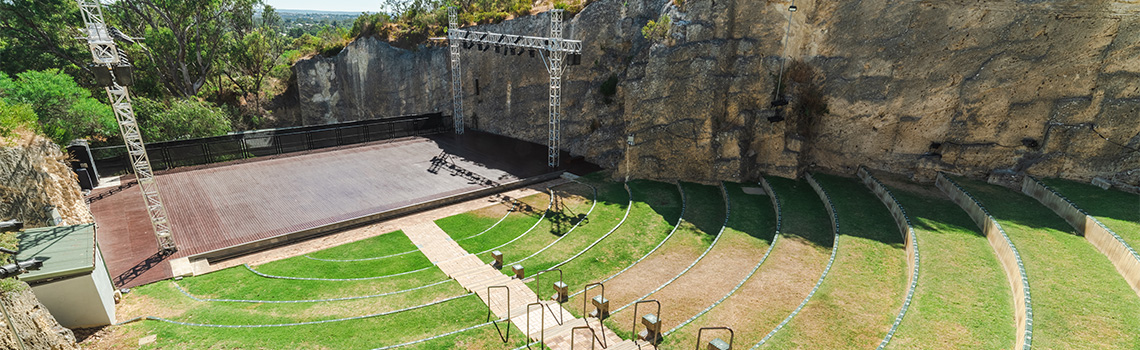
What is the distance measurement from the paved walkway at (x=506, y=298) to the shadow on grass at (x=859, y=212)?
9.74 meters

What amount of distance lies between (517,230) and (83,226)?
12717 mm

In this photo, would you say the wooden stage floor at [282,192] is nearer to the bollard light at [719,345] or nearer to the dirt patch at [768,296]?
the dirt patch at [768,296]

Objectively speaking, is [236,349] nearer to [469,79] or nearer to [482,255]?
[482,255]

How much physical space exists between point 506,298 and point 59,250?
1087 centimetres

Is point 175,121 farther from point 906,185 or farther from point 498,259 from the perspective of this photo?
point 906,185

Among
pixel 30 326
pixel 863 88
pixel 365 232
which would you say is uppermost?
pixel 863 88

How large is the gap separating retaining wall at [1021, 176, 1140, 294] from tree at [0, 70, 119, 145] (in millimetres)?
36711

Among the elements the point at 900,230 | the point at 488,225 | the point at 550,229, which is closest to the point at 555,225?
the point at 550,229

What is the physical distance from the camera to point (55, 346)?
902 cm

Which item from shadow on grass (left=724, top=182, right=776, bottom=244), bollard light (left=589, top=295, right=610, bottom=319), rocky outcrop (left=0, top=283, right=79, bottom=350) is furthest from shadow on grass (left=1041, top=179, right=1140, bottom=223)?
rocky outcrop (left=0, top=283, right=79, bottom=350)

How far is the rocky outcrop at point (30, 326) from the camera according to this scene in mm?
7680

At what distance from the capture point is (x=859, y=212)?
16.8m

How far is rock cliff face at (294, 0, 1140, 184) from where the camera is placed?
52.9 feet

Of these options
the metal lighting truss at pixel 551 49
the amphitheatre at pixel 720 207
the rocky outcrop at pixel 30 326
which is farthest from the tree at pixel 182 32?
the rocky outcrop at pixel 30 326
